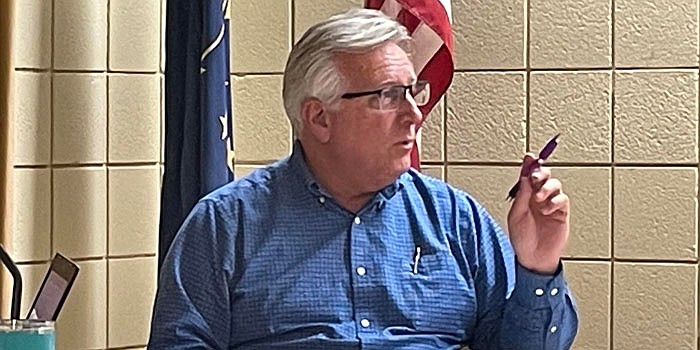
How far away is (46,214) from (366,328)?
Result: 0.70 m

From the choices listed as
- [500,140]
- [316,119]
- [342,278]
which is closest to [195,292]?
[342,278]

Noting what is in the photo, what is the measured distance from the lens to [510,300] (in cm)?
185

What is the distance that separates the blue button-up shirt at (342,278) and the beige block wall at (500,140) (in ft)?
1.15

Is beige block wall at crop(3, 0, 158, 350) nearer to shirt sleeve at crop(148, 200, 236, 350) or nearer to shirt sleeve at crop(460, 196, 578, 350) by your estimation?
shirt sleeve at crop(148, 200, 236, 350)

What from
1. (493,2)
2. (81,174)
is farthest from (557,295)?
(81,174)

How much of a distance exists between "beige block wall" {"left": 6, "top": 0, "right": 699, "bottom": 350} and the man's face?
1.41ft

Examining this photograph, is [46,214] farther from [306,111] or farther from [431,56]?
[431,56]

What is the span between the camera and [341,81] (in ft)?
6.23

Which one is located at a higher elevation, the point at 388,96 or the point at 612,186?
the point at 388,96

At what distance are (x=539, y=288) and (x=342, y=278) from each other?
0.96 ft

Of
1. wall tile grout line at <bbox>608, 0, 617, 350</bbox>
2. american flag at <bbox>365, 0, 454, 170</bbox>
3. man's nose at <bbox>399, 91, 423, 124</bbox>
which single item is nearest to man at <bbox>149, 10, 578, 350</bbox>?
man's nose at <bbox>399, 91, 423, 124</bbox>

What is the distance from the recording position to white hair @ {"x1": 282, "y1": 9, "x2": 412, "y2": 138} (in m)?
1.89

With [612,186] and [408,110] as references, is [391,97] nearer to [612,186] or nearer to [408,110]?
[408,110]

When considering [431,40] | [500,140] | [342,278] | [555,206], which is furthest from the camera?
[500,140]
